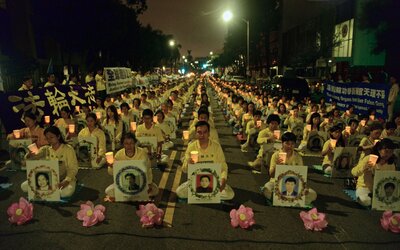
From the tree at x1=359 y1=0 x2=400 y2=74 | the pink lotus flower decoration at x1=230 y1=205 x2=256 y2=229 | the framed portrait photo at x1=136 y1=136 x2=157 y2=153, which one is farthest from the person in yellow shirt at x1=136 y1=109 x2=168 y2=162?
the tree at x1=359 y1=0 x2=400 y2=74

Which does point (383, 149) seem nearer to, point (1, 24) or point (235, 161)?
point (235, 161)

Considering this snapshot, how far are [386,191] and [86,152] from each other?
259 inches

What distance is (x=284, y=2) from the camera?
207 feet

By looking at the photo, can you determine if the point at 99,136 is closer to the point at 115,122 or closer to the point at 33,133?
the point at 33,133

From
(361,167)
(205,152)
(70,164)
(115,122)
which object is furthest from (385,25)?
(70,164)

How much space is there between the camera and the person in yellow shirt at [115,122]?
10.6 m

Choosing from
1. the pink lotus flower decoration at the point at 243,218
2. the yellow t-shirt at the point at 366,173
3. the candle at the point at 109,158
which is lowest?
the pink lotus flower decoration at the point at 243,218

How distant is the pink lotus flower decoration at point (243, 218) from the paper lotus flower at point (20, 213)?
3266mm

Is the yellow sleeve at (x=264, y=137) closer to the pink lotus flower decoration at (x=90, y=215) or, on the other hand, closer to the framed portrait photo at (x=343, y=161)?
the framed portrait photo at (x=343, y=161)

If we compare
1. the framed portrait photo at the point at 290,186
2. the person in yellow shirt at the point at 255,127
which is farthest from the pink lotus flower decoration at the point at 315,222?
the person in yellow shirt at the point at 255,127

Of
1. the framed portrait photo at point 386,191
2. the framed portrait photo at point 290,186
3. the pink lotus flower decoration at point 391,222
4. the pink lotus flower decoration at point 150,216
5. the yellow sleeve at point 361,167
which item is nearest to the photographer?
the pink lotus flower decoration at point 391,222

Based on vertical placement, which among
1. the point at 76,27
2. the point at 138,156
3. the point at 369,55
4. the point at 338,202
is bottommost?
the point at 338,202

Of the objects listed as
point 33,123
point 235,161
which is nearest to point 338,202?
point 235,161

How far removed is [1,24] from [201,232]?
27.5 metres
